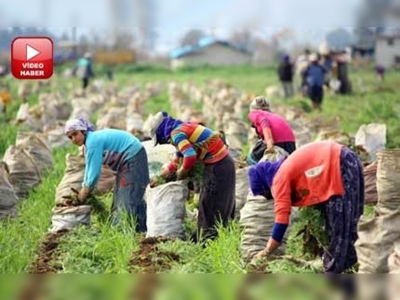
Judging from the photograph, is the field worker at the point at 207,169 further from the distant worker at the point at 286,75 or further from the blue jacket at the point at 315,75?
the distant worker at the point at 286,75

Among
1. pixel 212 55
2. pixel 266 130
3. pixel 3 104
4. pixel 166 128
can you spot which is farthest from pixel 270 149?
pixel 212 55

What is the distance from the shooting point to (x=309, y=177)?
3.98m

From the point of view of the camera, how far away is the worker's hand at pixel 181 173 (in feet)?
16.4

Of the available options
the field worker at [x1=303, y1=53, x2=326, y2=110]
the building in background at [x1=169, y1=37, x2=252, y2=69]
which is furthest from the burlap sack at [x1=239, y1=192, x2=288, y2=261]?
the field worker at [x1=303, y1=53, x2=326, y2=110]

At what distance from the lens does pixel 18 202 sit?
590cm

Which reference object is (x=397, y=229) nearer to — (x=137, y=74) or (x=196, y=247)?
(x=196, y=247)

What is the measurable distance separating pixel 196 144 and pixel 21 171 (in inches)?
75.2

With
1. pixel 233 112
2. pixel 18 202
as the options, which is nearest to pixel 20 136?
pixel 18 202

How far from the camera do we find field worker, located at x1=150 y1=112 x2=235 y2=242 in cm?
497

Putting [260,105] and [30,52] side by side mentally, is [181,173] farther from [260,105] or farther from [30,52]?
[30,52]

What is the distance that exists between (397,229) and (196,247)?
123 cm

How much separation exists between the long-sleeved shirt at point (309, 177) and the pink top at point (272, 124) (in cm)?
152

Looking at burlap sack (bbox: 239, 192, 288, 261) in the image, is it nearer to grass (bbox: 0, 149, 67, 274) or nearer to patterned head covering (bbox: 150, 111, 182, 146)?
patterned head covering (bbox: 150, 111, 182, 146)

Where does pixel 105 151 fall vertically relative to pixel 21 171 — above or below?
above
